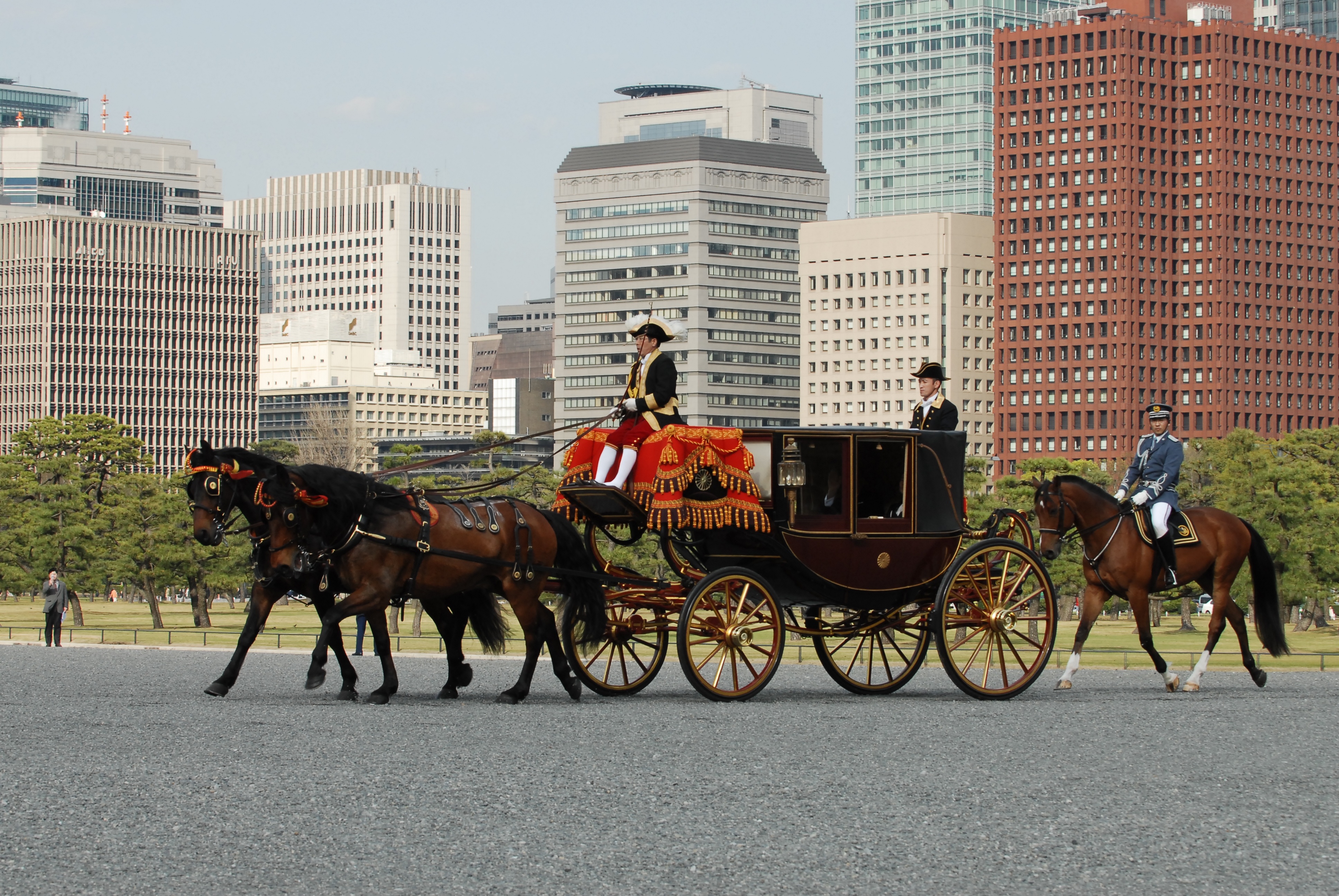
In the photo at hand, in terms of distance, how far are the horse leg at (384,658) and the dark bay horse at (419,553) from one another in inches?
0.8

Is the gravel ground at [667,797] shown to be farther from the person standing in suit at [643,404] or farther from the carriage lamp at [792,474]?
the person standing in suit at [643,404]

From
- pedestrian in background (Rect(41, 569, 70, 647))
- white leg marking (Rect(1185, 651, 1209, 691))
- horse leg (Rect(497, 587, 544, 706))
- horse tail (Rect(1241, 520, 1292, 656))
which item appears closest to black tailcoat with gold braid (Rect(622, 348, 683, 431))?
horse leg (Rect(497, 587, 544, 706))

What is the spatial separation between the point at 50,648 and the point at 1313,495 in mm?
49987

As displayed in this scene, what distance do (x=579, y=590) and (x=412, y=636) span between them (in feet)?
114

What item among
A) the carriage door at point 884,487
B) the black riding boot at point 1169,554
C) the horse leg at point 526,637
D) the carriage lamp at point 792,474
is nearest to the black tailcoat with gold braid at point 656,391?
the carriage lamp at point 792,474

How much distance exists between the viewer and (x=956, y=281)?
188 m

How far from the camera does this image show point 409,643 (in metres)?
43.4

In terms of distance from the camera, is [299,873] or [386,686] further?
[386,686]

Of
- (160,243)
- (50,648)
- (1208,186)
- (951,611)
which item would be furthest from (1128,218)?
(951,611)

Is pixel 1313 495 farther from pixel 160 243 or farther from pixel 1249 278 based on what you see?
pixel 160 243

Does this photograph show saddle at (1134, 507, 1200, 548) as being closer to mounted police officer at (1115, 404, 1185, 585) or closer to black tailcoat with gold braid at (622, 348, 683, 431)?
mounted police officer at (1115, 404, 1185, 585)

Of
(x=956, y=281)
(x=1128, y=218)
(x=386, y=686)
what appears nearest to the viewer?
(x=386, y=686)

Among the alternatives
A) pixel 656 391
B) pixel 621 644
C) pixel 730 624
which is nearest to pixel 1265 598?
pixel 730 624

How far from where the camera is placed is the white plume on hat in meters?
18.2
